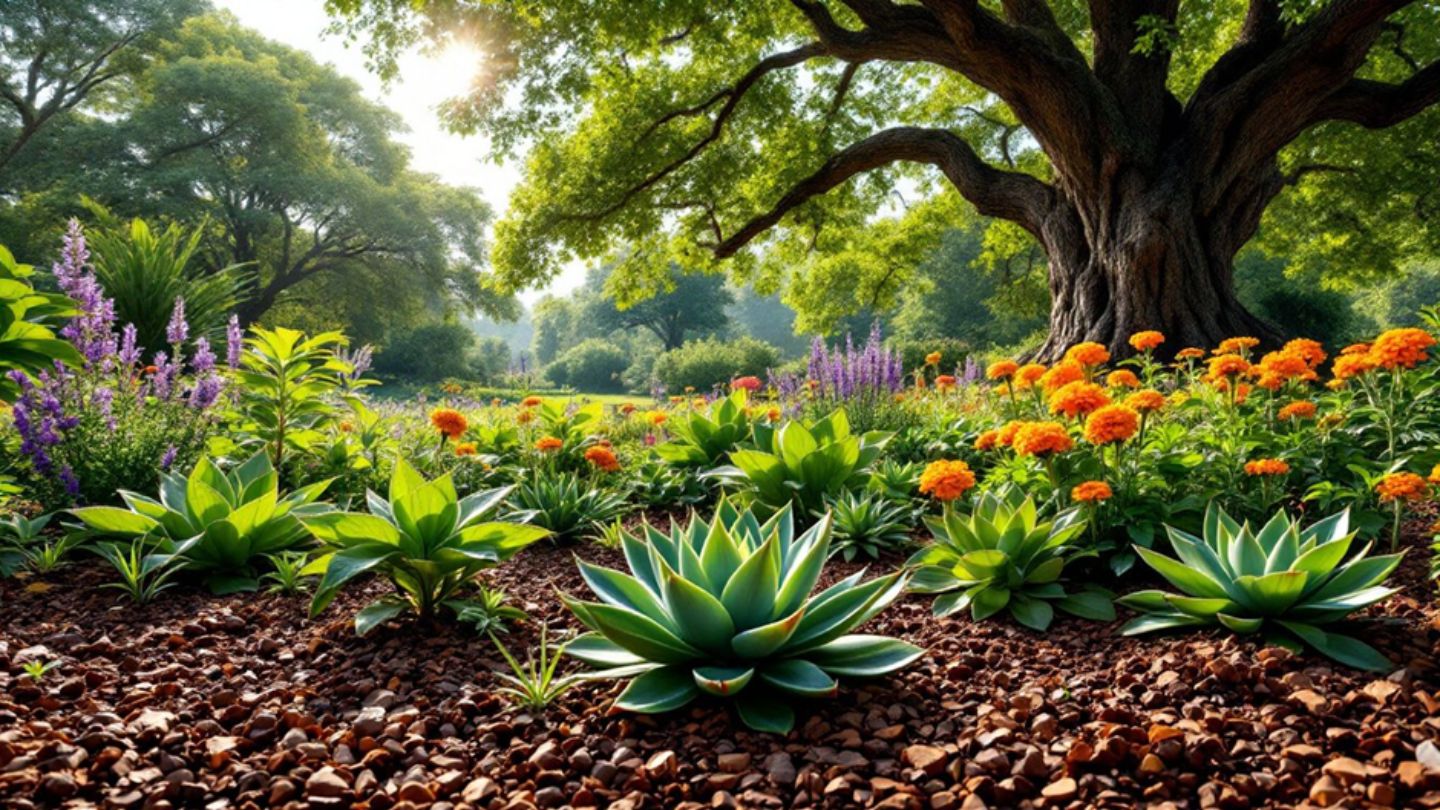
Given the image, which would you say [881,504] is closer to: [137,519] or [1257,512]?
[1257,512]

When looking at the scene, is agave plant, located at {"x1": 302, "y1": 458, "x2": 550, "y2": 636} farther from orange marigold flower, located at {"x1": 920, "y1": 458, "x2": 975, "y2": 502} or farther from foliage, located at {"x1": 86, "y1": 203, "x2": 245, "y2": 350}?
foliage, located at {"x1": 86, "y1": 203, "x2": 245, "y2": 350}

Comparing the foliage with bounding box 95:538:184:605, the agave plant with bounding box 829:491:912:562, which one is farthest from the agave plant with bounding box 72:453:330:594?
the agave plant with bounding box 829:491:912:562

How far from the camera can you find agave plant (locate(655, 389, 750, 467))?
4.83m

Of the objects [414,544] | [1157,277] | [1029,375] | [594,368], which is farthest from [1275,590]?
[594,368]

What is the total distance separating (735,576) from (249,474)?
8.17ft

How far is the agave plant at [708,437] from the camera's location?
4828 mm

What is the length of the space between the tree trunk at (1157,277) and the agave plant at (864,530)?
5282mm

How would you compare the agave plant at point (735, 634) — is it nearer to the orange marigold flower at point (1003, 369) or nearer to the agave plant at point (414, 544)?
the agave plant at point (414, 544)

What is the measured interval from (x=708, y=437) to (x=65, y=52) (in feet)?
89.0

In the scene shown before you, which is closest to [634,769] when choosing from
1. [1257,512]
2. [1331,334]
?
[1257,512]

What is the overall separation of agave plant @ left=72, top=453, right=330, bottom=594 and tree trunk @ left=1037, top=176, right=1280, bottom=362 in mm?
7451

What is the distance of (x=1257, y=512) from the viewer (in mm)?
3129

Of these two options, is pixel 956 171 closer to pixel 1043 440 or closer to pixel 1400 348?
pixel 1400 348

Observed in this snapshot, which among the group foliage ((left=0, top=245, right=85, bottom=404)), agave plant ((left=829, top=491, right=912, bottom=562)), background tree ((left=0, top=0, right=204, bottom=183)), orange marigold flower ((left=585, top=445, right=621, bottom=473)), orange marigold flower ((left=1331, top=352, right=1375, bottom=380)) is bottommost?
agave plant ((left=829, top=491, right=912, bottom=562))
